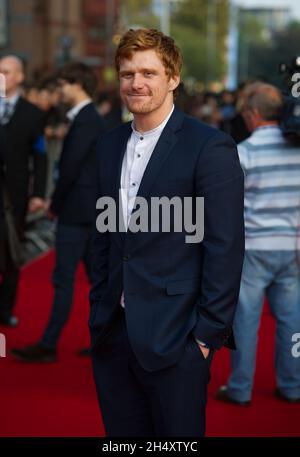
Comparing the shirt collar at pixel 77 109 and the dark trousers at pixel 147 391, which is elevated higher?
the shirt collar at pixel 77 109

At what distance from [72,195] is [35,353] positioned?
3.76ft

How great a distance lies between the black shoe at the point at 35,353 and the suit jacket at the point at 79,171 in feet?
2.99

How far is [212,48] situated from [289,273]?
102957 millimetres

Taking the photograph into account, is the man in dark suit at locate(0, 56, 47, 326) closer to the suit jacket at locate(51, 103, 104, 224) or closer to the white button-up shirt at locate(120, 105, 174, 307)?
the suit jacket at locate(51, 103, 104, 224)

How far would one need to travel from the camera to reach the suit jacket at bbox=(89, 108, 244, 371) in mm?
3561

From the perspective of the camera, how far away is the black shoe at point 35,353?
6.90 meters

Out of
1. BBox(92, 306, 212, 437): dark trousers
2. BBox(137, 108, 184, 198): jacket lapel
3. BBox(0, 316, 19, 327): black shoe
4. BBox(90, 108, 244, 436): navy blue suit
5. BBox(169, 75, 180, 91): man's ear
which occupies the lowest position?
BBox(0, 316, 19, 327): black shoe

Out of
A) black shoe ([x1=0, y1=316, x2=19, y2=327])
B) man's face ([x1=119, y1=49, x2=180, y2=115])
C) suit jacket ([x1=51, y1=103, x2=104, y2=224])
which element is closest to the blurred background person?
suit jacket ([x1=51, y1=103, x2=104, y2=224])

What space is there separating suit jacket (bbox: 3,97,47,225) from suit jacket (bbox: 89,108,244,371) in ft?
13.7

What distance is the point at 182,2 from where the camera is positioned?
10862cm

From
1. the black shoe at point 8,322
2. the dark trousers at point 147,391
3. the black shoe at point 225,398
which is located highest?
the dark trousers at point 147,391

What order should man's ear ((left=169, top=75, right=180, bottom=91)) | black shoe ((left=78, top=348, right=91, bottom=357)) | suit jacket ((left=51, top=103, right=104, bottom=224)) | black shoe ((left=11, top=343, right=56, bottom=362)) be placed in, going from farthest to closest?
1. black shoe ((left=78, top=348, right=91, bottom=357))
2. black shoe ((left=11, top=343, right=56, bottom=362))
3. suit jacket ((left=51, top=103, right=104, bottom=224))
4. man's ear ((left=169, top=75, right=180, bottom=91))

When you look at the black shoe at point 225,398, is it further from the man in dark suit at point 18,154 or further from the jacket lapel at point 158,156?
the jacket lapel at point 158,156

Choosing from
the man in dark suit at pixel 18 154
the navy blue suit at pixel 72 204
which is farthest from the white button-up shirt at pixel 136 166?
the man in dark suit at pixel 18 154
